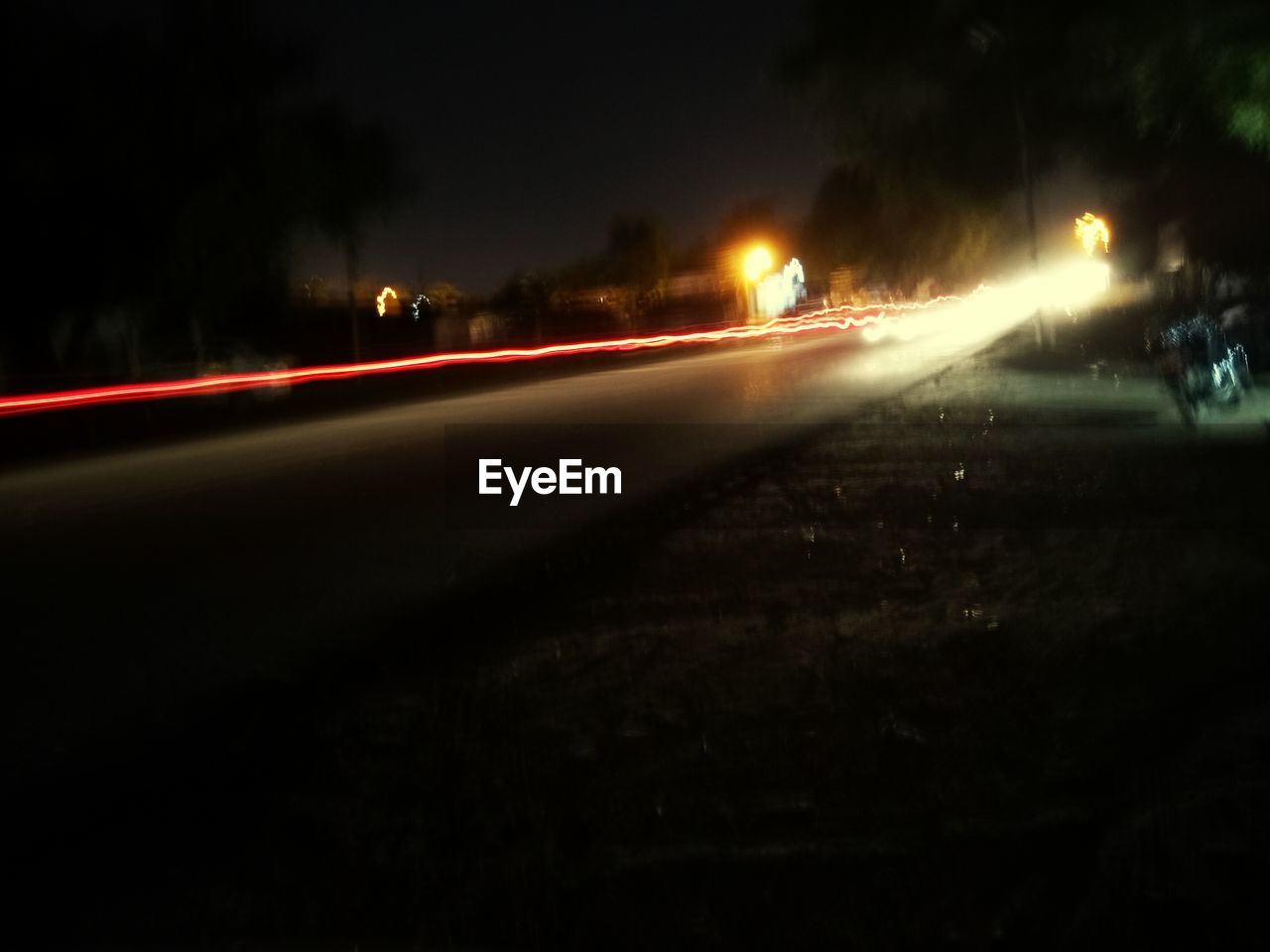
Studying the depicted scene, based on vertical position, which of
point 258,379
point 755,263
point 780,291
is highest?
point 755,263

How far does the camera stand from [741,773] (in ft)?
17.7

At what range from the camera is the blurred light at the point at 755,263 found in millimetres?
66812

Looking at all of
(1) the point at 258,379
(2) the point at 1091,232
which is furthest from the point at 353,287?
(2) the point at 1091,232

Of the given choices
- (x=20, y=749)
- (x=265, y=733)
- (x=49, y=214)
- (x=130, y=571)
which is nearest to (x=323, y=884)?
(x=265, y=733)

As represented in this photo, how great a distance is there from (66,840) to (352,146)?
33.6 meters

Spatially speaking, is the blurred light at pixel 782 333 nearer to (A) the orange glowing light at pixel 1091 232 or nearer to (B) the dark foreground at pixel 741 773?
(A) the orange glowing light at pixel 1091 232

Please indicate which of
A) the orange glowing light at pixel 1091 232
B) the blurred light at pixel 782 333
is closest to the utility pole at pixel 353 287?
the blurred light at pixel 782 333

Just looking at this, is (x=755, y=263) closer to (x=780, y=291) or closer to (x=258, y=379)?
(x=780, y=291)

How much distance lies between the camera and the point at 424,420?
20703mm

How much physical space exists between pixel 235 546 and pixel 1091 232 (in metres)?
50.1

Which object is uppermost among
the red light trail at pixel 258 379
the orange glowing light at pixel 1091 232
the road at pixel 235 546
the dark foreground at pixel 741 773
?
the orange glowing light at pixel 1091 232

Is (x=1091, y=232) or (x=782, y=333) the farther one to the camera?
(x=1091, y=232)

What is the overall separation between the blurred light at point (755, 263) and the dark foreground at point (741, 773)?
2295 inches

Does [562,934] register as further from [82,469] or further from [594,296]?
[594,296]
